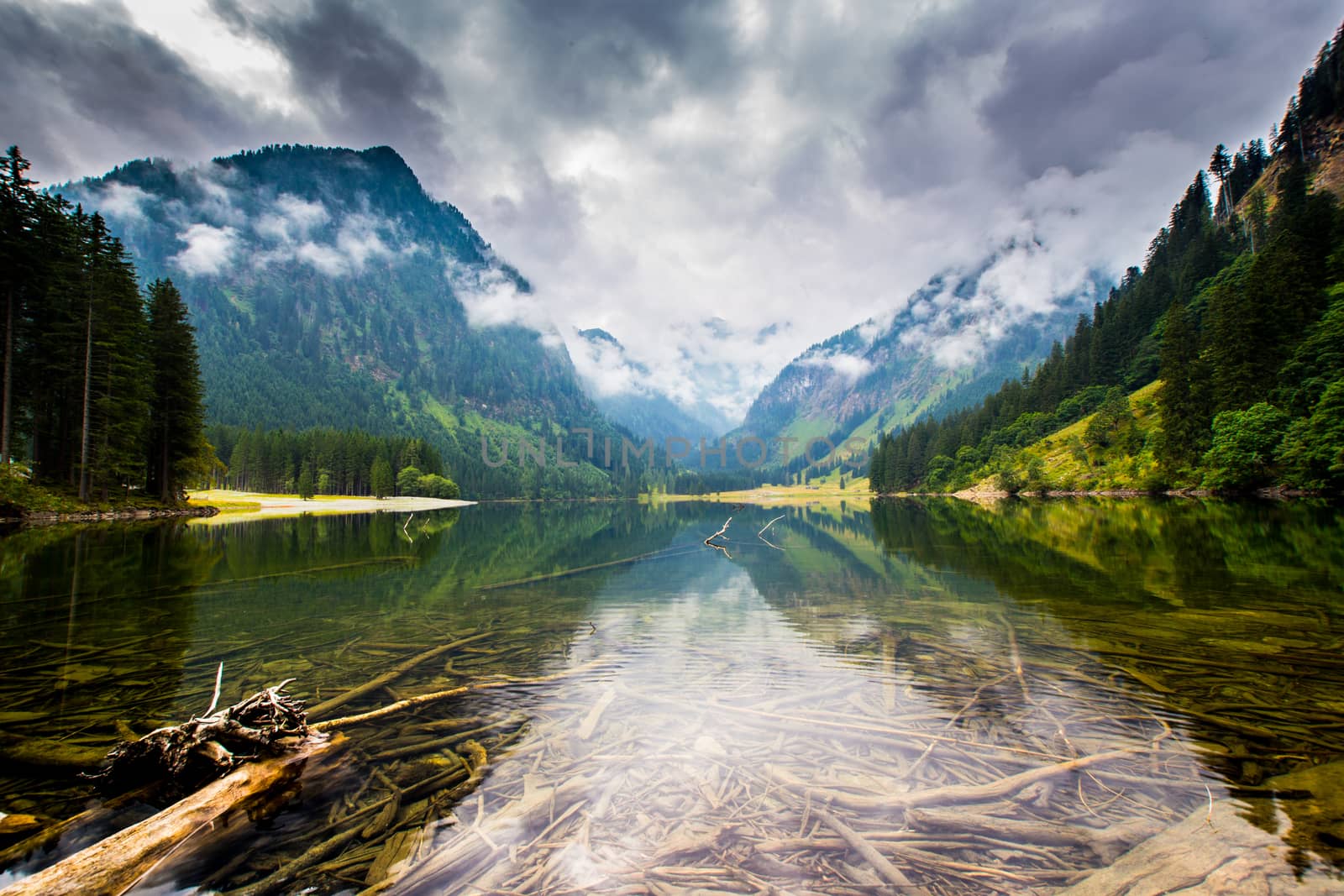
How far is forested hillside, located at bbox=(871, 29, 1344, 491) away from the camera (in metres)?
53.8

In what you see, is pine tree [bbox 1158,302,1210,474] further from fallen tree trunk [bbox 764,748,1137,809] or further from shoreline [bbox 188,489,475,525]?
shoreline [bbox 188,489,475,525]

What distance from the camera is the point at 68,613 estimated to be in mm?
15773

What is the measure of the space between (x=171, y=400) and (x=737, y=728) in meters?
74.6

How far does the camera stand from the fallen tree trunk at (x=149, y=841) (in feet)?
14.5

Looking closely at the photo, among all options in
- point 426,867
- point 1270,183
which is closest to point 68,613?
point 426,867

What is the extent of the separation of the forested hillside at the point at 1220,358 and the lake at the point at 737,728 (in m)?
48.3

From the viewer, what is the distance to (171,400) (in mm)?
57656

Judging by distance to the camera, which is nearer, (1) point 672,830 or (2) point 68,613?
(1) point 672,830

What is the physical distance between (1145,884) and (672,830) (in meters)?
4.43

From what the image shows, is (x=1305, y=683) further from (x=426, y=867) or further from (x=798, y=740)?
(x=426, y=867)

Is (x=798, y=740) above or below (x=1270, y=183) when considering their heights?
below

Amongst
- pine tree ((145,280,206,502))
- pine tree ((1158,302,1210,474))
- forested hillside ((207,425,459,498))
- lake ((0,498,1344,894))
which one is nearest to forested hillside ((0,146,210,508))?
pine tree ((145,280,206,502))

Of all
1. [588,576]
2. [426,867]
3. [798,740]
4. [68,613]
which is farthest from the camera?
[588,576]

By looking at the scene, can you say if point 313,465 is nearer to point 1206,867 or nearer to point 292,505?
point 292,505
